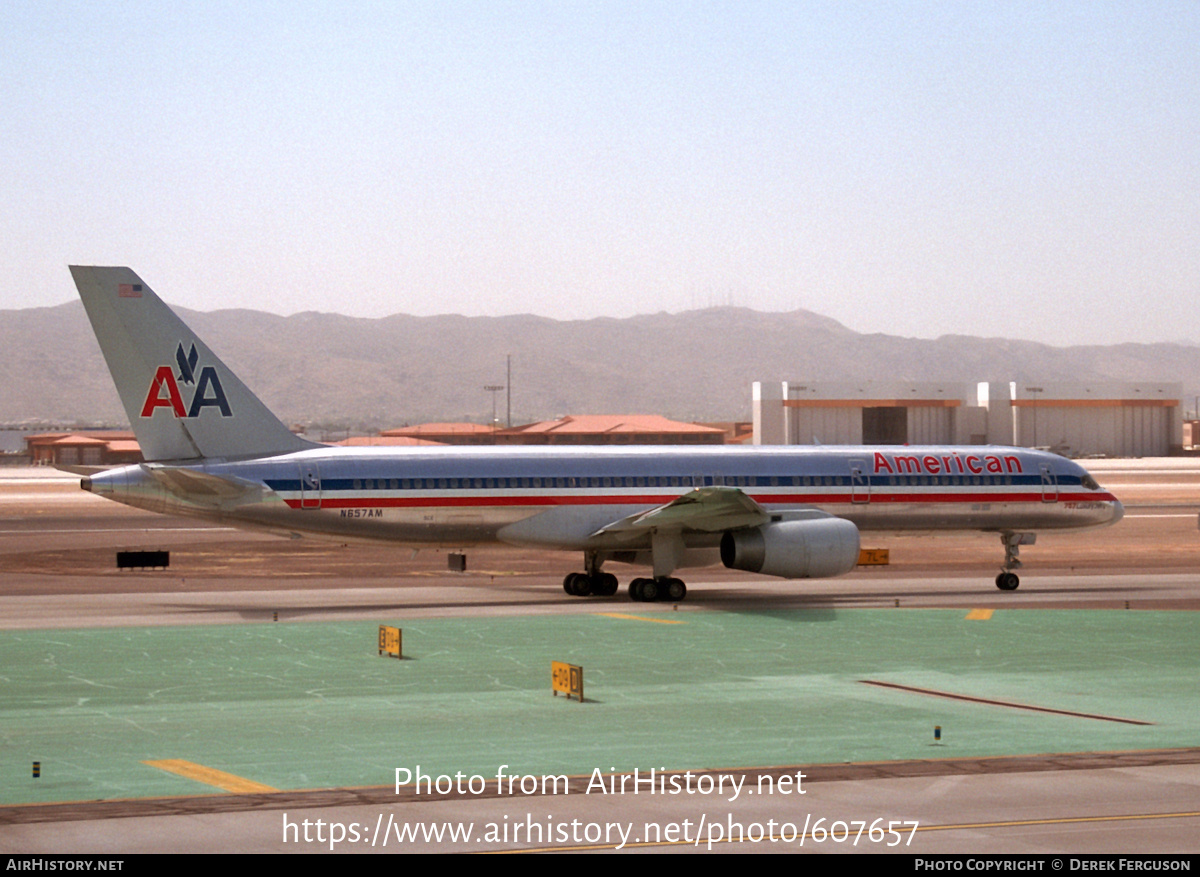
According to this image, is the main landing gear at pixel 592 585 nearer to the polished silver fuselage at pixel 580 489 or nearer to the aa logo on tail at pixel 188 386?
the polished silver fuselage at pixel 580 489

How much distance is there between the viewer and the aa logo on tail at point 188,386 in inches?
1417

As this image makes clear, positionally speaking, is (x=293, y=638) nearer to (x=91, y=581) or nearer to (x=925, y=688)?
(x=925, y=688)

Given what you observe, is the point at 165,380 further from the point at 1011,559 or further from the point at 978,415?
the point at 978,415

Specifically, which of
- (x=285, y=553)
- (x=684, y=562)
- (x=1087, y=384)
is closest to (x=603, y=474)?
(x=684, y=562)

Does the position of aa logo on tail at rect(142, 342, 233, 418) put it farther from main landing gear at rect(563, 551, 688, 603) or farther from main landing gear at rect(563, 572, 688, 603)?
main landing gear at rect(563, 572, 688, 603)

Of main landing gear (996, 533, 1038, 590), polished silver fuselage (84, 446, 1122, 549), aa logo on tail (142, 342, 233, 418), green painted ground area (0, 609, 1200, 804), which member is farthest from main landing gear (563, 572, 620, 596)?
main landing gear (996, 533, 1038, 590)

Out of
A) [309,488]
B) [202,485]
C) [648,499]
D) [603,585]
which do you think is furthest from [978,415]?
[202,485]

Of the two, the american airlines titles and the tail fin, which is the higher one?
the tail fin

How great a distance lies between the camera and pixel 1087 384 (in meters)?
174

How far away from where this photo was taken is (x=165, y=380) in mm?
36000

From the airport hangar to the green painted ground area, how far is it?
128m

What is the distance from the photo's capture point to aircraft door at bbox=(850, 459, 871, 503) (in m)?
41.7

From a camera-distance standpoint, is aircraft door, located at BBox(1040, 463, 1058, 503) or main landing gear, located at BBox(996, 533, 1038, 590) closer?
main landing gear, located at BBox(996, 533, 1038, 590)

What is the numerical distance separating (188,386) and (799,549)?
51.4 ft
